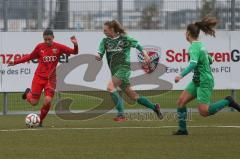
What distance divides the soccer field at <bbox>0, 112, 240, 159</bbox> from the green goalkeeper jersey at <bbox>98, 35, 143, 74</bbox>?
129 centimetres

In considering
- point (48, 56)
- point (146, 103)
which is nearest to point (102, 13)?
point (48, 56)

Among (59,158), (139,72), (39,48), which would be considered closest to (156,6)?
(139,72)

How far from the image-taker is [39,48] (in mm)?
16016

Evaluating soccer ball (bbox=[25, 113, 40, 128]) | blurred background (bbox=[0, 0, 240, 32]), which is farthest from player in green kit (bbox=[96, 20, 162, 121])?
blurred background (bbox=[0, 0, 240, 32])

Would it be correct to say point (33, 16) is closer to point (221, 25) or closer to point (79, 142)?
point (221, 25)

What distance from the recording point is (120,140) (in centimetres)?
1266

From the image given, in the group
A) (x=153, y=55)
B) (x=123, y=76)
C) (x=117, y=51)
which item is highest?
(x=117, y=51)

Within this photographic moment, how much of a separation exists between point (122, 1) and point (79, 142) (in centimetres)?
882

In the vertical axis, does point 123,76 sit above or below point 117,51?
below

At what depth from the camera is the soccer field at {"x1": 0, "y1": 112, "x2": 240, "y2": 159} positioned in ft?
35.0

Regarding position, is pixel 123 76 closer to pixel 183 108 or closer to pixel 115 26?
pixel 115 26

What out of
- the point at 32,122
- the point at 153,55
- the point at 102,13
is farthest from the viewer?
the point at 102,13

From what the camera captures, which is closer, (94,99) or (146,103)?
(146,103)

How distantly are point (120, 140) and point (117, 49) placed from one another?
4.41 meters
